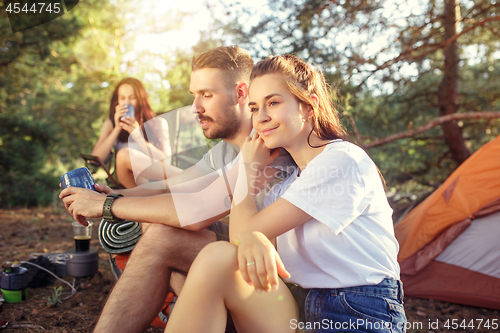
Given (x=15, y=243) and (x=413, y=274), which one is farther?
(x=15, y=243)

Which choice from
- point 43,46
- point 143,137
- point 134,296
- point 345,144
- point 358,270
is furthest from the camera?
point 43,46

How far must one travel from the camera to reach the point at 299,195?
3.85 ft

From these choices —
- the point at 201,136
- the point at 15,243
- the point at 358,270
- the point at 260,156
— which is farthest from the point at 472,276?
the point at 15,243

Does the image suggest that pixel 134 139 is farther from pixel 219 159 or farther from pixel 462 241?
pixel 462 241

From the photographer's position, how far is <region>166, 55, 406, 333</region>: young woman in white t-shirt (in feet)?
3.58

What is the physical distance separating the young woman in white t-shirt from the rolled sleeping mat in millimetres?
910

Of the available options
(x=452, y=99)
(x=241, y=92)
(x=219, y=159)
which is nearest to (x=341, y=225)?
(x=219, y=159)

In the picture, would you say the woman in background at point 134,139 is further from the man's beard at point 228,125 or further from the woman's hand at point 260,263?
the woman's hand at point 260,263

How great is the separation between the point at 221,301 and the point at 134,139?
2579 mm

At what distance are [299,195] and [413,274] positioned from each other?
2.18m

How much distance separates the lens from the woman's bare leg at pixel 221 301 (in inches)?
42.9

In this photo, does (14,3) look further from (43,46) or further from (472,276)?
(472,276)

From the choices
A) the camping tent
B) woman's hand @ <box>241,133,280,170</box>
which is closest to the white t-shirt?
woman's hand @ <box>241,133,280,170</box>

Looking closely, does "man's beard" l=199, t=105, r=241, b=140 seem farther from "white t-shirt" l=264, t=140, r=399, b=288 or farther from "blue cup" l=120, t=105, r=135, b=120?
"blue cup" l=120, t=105, r=135, b=120
